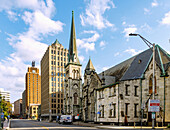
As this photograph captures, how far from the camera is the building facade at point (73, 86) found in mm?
70438

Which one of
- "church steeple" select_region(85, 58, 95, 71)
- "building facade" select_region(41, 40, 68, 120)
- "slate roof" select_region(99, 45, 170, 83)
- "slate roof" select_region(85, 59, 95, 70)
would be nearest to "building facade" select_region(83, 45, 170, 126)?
"slate roof" select_region(99, 45, 170, 83)

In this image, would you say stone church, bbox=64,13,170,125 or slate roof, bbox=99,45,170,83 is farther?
slate roof, bbox=99,45,170,83

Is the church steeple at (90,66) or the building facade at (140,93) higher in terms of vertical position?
the church steeple at (90,66)

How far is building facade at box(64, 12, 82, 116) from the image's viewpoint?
70.4 metres

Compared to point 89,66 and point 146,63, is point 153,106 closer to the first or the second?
point 146,63

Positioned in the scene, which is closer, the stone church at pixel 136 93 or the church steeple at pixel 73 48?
the stone church at pixel 136 93

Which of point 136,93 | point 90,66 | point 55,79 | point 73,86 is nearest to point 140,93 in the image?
point 136,93

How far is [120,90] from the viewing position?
3456 centimetres

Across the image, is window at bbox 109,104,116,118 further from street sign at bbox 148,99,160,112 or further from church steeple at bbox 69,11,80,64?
church steeple at bbox 69,11,80,64

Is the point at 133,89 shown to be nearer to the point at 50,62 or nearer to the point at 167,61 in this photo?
the point at 167,61

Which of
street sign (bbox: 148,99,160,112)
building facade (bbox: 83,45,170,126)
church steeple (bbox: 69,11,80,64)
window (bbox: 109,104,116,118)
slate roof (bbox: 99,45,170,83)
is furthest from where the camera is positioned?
church steeple (bbox: 69,11,80,64)

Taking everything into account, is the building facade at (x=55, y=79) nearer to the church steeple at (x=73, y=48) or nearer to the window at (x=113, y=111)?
the church steeple at (x=73, y=48)

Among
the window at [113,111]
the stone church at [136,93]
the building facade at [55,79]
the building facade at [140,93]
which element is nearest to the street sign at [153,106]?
the stone church at [136,93]

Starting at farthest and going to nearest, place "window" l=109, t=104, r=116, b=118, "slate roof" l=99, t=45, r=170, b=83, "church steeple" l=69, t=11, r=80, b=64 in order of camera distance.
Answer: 1. "church steeple" l=69, t=11, r=80, b=64
2. "window" l=109, t=104, r=116, b=118
3. "slate roof" l=99, t=45, r=170, b=83
